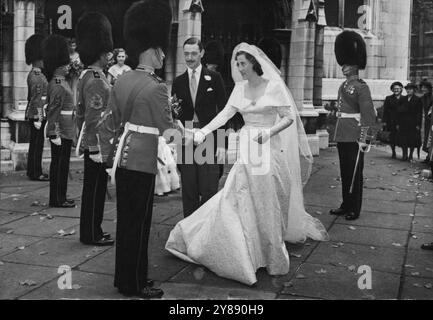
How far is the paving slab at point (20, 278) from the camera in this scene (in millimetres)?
4809

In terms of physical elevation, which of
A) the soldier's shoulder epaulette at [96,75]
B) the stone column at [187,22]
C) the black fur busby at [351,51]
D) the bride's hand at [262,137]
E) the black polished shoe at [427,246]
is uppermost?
the stone column at [187,22]

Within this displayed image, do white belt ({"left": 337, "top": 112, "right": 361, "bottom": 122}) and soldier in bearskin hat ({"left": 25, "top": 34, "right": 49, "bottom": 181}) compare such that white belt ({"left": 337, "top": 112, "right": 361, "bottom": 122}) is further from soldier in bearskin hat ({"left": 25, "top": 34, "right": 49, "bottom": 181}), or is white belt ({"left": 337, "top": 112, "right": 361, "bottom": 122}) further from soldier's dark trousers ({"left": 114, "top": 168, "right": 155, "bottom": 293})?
soldier in bearskin hat ({"left": 25, "top": 34, "right": 49, "bottom": 181})

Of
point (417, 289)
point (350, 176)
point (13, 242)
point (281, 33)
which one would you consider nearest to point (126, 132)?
point (13, 242)

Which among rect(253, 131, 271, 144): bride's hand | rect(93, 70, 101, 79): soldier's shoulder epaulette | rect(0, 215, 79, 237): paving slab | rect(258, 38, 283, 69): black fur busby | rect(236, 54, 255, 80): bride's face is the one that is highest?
rect(258, 38, 283, 69): black fur busby

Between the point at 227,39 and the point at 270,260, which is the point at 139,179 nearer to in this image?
the point at 270,260

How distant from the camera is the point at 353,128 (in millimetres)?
7727

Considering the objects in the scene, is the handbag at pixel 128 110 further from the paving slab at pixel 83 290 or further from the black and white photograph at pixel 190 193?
the paving slab at pixel 83 290

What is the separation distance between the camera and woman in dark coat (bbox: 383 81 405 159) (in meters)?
13.7

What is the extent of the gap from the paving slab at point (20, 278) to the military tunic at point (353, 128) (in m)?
3.85

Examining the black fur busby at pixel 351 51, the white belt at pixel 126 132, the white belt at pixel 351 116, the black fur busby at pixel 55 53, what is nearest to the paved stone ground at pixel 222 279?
A: the white belt at pixel 126 132

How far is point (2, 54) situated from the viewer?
37.2 ft

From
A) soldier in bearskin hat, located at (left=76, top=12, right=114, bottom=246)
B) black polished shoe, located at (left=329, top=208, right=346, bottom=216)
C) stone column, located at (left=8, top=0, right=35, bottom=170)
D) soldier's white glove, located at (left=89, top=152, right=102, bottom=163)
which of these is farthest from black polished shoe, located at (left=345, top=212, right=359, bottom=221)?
stone column, located at (left=8, top=0, right=35, bottom=170)

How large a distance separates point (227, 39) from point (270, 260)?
897 centimetres

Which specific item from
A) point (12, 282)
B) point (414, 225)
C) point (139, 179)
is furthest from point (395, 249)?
point (12, 282)
